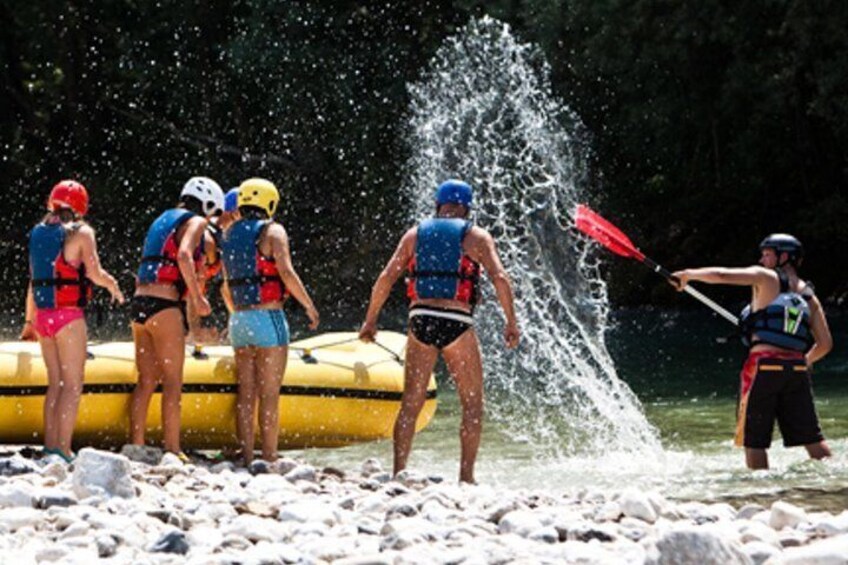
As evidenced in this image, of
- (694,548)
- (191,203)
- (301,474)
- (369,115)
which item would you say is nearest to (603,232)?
(191,203)

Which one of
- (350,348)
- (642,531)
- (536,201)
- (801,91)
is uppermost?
(801,91)

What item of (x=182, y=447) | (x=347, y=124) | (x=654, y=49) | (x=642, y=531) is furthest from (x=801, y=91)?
(x=642, y=531)

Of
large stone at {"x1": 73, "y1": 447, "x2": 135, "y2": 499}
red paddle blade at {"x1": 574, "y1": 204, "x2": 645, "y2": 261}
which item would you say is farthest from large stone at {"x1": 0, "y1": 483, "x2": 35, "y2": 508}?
red paddle blade at {"x1": 574, "y1": 204, "x2": 645, "y2": 261}

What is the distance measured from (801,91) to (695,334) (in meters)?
3.94

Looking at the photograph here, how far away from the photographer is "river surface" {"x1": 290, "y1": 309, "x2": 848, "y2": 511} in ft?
29.4

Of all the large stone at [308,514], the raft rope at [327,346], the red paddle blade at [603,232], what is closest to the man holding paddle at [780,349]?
the red paddle blade at [603,232]

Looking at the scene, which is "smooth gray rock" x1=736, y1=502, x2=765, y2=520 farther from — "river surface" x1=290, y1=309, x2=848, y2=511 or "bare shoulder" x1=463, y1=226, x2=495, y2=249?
"bare shoulder" x1=463, y1=226, x2=495, y2=249

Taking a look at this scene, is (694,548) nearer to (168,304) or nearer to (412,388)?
(412,388)

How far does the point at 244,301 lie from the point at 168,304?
1.30ft

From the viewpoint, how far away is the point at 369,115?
26.8 m

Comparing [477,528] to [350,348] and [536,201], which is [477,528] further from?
[536,201]

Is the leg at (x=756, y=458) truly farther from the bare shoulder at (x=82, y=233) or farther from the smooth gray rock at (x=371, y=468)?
the bare shoulder at (x=82, y=233)

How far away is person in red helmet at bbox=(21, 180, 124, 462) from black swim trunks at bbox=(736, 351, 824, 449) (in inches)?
136

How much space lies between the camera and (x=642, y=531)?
655cm
